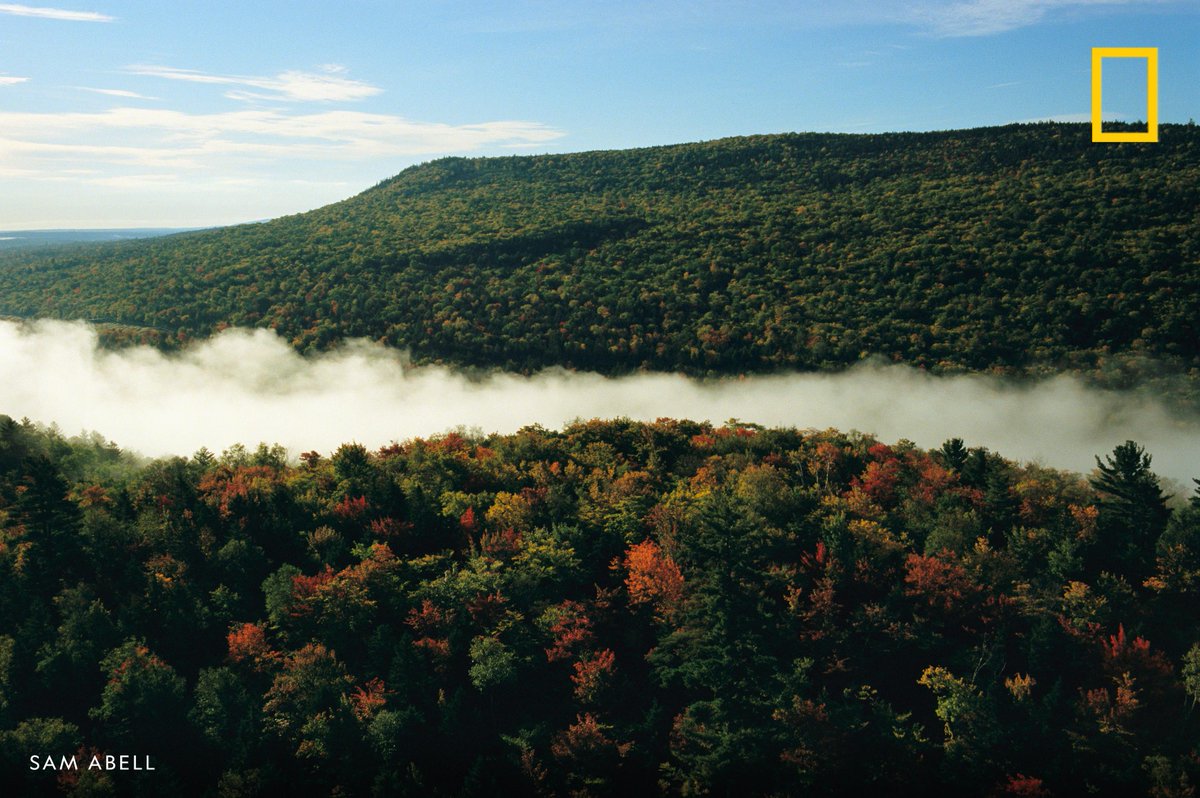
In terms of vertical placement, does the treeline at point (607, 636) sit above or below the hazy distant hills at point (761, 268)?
below

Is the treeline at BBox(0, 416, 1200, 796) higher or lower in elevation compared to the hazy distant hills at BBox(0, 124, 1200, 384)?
lower

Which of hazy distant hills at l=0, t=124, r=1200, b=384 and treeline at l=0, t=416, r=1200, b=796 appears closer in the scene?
treeline at l=0, t=416, r=1200, b=796

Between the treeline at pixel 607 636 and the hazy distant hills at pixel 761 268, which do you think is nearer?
the treeline at pixel 607 636

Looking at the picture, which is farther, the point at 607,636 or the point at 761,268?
the point at 761,268

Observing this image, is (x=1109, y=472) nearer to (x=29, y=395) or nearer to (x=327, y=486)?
(x=327, y=486)
